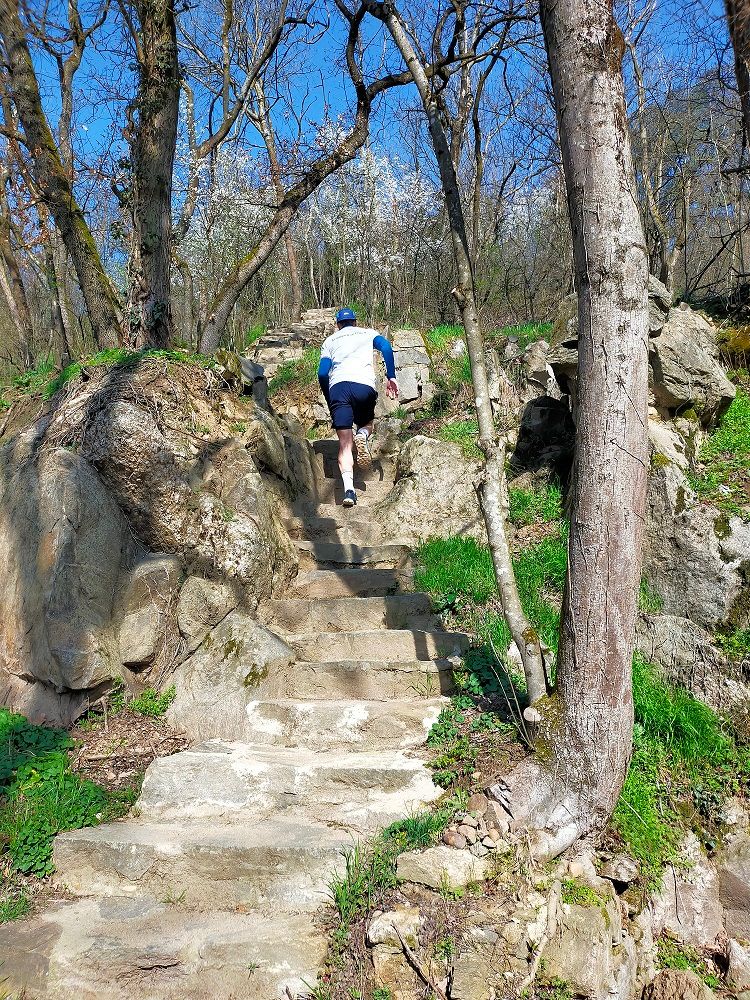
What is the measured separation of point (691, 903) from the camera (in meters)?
4.09

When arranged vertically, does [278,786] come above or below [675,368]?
below

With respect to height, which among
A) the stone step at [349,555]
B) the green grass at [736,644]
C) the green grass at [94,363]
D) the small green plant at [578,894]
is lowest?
the small green plant at [578,894]

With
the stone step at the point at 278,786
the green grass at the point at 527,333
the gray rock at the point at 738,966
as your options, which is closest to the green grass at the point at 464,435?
the green grass at the point at 527,333

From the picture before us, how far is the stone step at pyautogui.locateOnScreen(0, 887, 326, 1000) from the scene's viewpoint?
10.7 ft

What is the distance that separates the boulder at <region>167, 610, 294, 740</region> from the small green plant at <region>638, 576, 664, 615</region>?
2.91 meters

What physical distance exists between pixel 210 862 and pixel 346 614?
2619mm

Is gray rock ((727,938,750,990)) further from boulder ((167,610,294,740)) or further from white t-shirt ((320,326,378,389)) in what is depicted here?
white t-shirt ((320,326,378,389))

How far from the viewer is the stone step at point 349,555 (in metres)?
7.15

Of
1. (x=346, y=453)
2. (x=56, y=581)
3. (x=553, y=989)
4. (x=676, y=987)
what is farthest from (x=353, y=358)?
(x=676, y=987)

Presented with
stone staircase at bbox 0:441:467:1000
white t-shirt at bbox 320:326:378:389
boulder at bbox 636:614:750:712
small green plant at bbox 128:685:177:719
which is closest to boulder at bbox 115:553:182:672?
small green plant at bbox 128:685:177:719

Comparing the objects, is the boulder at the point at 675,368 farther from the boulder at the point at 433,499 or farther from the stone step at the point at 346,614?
the stone step at the point at 346,614

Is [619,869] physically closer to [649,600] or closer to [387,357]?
[649,600]

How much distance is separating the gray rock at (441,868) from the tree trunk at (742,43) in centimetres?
857

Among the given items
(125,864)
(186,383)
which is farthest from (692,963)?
(186,383)
